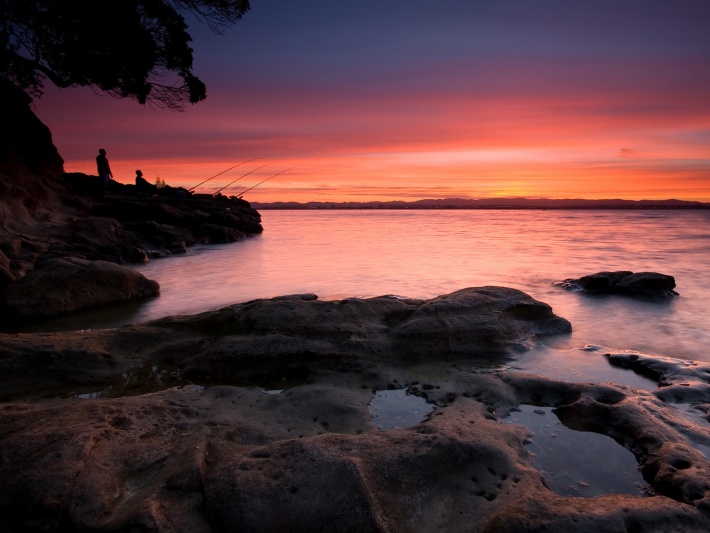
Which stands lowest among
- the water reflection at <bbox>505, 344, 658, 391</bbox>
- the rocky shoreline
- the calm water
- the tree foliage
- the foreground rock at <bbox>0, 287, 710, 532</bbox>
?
the calm water

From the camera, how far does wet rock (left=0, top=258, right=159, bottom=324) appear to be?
20.8 feet

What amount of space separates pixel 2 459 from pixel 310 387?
2.04 meters

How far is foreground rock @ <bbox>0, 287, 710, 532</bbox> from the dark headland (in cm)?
1

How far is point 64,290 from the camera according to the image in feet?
22.4

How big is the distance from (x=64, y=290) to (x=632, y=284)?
9.96 m

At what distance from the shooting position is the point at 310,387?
12.4ft

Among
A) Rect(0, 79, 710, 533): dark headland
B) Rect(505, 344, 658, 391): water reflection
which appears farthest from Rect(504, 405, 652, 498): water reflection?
Rect(505, 344, 658, 391): water reflection

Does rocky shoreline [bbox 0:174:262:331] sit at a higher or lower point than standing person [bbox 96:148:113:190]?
lower

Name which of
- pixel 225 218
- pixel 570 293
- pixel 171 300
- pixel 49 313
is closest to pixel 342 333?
pixel 49 313

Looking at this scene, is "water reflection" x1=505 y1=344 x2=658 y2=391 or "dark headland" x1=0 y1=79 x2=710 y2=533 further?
"water reflection" x1=505 y1=344 x2=658 y2=391

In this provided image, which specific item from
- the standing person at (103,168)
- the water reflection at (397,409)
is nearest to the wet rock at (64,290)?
the water reflection at (397,409)

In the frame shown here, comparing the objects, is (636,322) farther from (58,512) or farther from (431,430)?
(58,512)

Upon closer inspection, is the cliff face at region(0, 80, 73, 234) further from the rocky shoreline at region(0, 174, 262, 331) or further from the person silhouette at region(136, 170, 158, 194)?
the person silhouette at region(136, 170, 158, 194)

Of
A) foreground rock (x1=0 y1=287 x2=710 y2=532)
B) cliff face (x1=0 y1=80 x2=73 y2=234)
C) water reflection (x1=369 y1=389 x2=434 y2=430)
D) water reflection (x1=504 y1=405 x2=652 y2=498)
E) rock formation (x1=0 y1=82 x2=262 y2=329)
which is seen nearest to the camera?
foreground rock (x1=0 y1=287 x2=710 y2=532)
